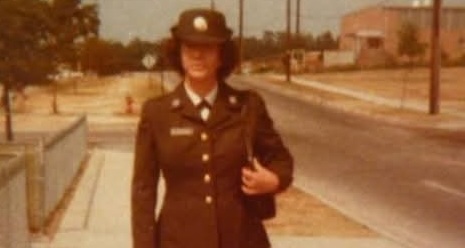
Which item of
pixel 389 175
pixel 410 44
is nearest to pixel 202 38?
pixel 389 175

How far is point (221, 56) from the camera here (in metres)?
4.75

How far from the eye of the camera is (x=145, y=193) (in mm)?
4781

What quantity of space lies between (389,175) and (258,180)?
54.9 feet

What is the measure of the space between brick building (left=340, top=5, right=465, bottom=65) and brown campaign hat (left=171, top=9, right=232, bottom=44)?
424 ft

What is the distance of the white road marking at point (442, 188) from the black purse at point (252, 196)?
13.2 m

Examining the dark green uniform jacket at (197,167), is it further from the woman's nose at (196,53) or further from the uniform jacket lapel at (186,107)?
the woman's nose at (196,53)

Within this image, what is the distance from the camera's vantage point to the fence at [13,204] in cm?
835

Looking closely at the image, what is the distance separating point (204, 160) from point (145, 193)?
312 mm

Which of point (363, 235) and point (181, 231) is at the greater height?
point (181, 231)

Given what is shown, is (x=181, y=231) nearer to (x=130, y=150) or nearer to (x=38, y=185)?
(x=38, y=185)

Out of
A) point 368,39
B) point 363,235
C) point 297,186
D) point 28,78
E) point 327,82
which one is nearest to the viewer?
point 363,235

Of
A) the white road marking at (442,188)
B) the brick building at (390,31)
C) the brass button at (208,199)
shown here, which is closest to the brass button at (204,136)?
the brass button at (208,199)

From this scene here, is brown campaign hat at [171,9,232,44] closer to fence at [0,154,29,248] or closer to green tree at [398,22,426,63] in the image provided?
fence at [0,154,29,248]

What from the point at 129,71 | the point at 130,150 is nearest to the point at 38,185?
the point at 130,150
